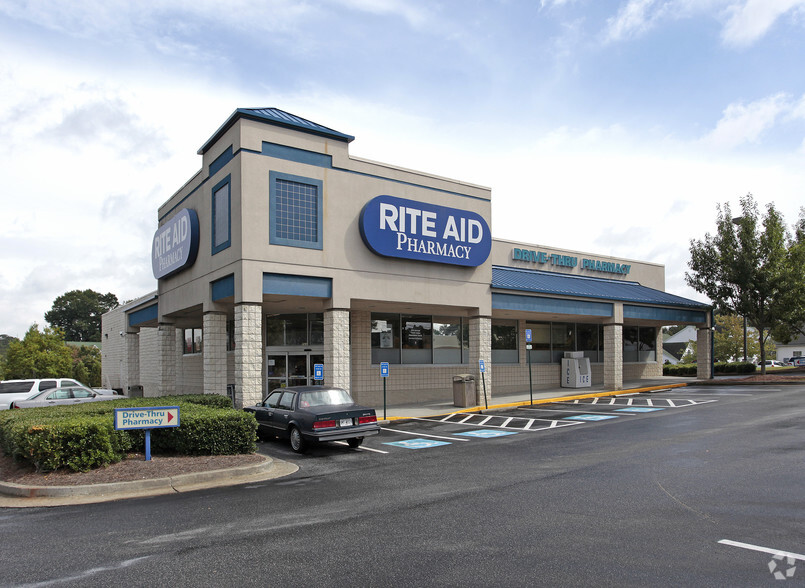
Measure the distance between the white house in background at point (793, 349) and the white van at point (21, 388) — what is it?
8045 cm

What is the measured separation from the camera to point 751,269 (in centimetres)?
3119

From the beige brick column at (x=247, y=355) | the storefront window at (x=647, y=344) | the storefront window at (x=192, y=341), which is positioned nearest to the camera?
the beige brick column at (x=247, y=355)

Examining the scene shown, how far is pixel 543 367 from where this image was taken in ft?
96.8

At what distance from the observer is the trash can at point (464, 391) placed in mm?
21938

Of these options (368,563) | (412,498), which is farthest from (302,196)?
(368,563)

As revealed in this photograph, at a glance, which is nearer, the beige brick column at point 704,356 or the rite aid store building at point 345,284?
the rite aid store building at point 345,284

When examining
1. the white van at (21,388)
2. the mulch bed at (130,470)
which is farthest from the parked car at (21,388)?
the mulch bed at (130,470)

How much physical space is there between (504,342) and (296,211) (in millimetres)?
13611

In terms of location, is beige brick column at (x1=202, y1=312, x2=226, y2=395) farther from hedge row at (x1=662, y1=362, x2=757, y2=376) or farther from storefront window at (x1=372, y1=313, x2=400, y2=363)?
hedge row at (x1=662, y1=362, x2=757, y2=376)

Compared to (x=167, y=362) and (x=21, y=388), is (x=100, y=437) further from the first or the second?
(x=21, y=388)

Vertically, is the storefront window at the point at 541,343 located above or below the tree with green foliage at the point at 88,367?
above

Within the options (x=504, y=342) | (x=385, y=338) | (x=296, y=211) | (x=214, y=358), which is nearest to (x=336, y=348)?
(x=214, y=358)

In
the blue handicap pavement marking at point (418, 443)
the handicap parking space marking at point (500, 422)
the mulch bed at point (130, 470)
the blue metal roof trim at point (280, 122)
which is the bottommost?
the handicap parking space marking at point (500, 422)

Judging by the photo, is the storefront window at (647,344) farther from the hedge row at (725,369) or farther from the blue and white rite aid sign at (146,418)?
the blue and white rite aid sign at (146,418)
